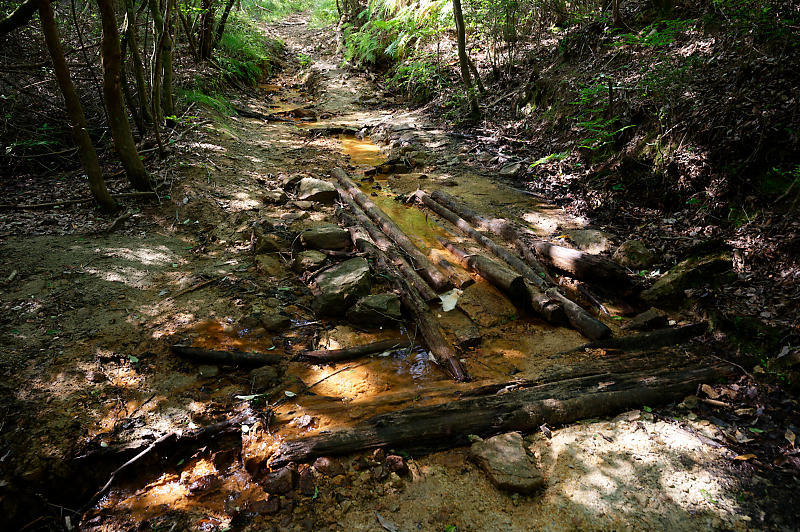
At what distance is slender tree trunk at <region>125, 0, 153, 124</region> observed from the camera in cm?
633

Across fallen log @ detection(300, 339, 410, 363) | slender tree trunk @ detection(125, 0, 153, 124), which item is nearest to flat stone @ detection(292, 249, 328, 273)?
fallen log @ detection(300, 339, 410, 363)

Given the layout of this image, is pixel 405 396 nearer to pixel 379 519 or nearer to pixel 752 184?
pixel 379 519

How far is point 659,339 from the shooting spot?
3.64m

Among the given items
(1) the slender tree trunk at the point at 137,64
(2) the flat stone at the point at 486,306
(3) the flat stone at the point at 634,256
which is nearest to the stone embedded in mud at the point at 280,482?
(2) the flat stone at the point at 486,306

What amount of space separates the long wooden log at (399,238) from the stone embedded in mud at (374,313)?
0.76 metres

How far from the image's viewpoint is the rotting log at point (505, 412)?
270 cm

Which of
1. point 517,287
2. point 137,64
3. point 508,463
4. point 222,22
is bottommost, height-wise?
point 508,463

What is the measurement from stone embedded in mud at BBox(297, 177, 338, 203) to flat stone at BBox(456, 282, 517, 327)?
3251 mm

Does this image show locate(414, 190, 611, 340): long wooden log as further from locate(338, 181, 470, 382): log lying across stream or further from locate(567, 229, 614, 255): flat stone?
locate(338, 181, 470, 382): log lying across stream

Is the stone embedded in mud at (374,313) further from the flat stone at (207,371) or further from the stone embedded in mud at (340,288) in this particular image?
the flat stone at (207,371)

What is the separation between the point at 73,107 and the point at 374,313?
4421 millimetres

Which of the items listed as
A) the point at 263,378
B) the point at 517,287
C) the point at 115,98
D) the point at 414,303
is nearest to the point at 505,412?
the point at 414,303

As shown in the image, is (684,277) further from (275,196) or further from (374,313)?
(275,196)

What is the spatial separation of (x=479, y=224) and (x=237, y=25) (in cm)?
1591
